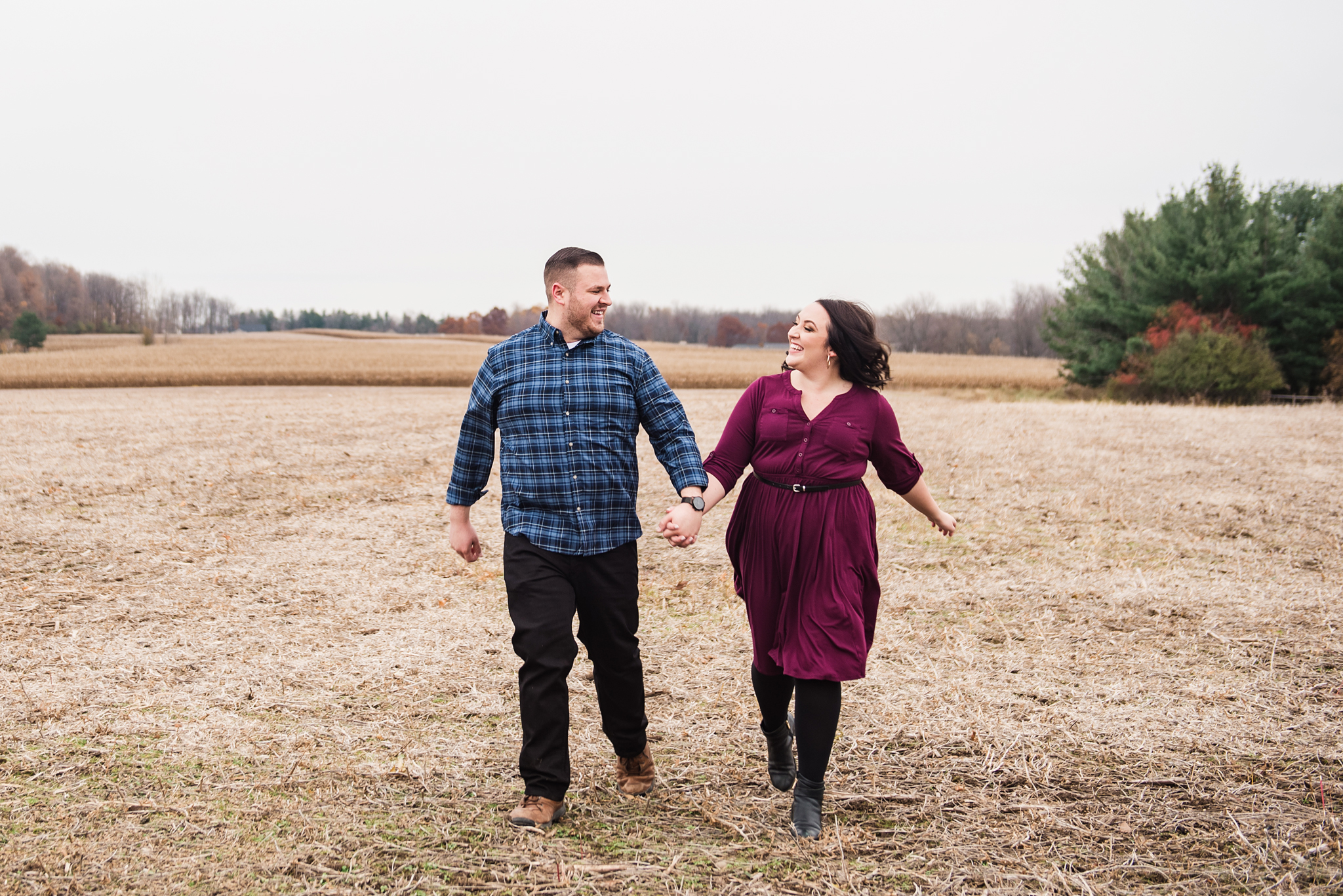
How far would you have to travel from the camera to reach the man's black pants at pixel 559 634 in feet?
11.2

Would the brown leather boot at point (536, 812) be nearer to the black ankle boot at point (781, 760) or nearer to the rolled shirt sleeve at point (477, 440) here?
the black ankle boot at point (781, 760)

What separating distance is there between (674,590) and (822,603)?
3.97m

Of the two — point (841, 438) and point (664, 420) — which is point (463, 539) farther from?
point (841, 438)

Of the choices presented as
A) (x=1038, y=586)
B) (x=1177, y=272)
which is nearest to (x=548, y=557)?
(x=1038, y=586)

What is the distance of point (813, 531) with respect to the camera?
3.41 m

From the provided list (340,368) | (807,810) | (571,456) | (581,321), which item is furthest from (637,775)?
(340,368)

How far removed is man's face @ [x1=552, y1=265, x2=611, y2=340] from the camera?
349 centimetres

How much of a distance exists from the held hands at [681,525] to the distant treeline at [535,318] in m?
74.5

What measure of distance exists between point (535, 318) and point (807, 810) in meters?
73.6

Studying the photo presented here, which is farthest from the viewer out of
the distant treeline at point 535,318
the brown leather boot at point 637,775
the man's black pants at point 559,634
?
the distant treeline at point 535,318

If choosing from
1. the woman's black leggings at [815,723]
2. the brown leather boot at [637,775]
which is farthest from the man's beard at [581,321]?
the brown leather boot at [637,775]

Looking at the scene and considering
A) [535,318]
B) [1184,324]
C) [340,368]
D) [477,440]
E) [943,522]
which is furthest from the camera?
[535,318]

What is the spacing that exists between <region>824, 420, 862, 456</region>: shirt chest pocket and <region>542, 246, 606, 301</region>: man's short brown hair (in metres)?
1.12

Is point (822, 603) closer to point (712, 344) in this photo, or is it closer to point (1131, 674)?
point (1131, 674)
